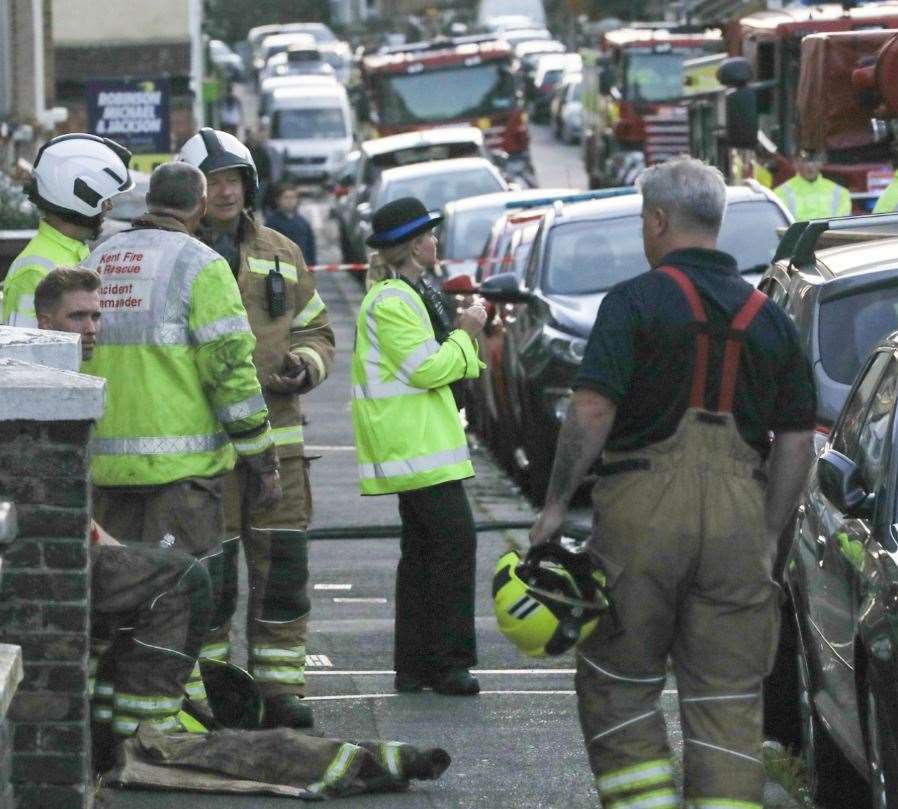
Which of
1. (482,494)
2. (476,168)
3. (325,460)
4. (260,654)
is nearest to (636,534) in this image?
(260,654)

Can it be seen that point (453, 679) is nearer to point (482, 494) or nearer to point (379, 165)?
point (482, 494)

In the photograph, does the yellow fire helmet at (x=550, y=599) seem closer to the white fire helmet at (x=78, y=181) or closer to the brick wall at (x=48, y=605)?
the brick wall at (x=48, y=605)

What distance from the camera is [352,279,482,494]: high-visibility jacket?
8508 mm

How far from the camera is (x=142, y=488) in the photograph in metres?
7.36

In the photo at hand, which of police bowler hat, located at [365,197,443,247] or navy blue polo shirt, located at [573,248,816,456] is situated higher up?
navy blue polo shirt, located at [573,248,816,456]

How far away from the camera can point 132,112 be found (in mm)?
28375

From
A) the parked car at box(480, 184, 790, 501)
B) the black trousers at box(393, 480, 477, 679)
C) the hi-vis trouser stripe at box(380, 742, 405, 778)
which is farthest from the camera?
the parked car at box(480, 184, 790, 501)

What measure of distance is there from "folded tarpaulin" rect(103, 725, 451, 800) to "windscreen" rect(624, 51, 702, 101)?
35164mm

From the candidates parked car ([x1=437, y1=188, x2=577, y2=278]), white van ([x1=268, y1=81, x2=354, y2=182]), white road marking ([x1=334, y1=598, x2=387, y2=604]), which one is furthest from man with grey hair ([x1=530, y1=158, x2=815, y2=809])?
white van ([x1=268, y1=81, x2=354, y2=182])

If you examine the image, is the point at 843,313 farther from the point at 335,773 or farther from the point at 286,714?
the point at 335,773

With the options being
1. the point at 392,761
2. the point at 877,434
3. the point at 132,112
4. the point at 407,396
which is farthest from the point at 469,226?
the point at 392,761

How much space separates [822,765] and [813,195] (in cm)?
1119

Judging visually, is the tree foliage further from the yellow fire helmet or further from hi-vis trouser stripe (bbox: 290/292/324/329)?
the yellow fire helmet

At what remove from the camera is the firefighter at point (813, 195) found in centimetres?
1791
